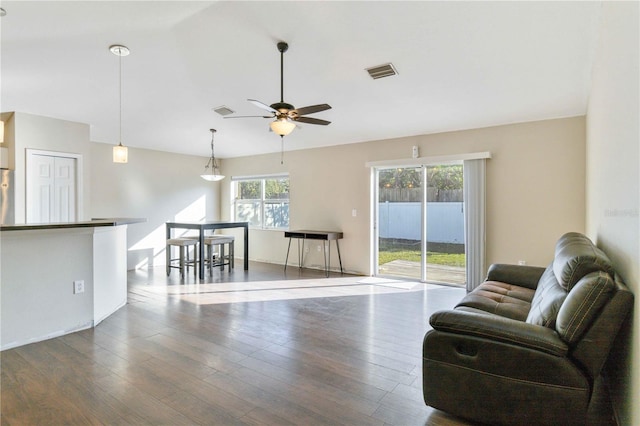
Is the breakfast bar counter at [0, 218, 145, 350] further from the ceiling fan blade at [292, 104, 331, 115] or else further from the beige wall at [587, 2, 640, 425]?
the beige wall at [587, 2, 640, 425]

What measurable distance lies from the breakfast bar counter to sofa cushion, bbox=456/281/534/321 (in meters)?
3.51

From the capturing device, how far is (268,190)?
24.7ft

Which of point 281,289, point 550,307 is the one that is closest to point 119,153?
point 281,289

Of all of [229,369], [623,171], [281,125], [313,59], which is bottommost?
[229,369]

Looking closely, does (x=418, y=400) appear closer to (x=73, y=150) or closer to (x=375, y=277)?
(x=375, y=277)

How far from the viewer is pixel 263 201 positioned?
7.61 metres

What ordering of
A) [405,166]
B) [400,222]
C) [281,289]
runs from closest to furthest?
[281,289], [405,166], [400,222]

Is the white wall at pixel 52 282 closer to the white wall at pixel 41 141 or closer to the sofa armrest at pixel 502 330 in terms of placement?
the white wall at pixel 41 141

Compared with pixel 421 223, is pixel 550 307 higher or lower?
lower

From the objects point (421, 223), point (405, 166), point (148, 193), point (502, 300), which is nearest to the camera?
point (502, 300)

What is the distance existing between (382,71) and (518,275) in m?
2.57

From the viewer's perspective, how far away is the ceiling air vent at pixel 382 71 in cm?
359

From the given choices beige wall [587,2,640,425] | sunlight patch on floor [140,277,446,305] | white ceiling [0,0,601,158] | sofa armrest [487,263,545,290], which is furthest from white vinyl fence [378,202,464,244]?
beige wall [587,2,640,425]

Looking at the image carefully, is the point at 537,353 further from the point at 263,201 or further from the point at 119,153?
the point at 263,201
